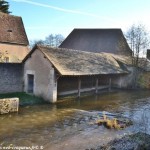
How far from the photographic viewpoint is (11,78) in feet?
68.1

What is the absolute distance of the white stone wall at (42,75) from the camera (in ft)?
64.8

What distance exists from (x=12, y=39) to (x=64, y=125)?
2024cm

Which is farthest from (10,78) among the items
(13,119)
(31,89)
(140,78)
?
(140,78)

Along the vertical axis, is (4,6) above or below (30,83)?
above

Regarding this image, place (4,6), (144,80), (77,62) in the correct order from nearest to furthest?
1. (77,62)
2. (144,80)
3. (4,6)

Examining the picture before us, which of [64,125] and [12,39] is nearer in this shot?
[64,125]

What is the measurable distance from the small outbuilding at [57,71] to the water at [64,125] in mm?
1656

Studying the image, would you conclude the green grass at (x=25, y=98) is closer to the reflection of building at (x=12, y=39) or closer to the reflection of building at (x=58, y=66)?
the reflection of building at (x=58, y=66)

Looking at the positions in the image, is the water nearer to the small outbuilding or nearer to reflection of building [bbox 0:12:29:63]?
the small outbuilding

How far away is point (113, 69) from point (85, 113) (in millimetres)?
12849

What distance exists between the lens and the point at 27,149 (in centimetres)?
1020

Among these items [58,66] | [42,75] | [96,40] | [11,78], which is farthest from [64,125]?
[96,40]

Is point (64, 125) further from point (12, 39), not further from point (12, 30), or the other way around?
point (12, 30)

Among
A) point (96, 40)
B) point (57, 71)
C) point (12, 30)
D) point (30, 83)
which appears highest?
point (12, 30)
